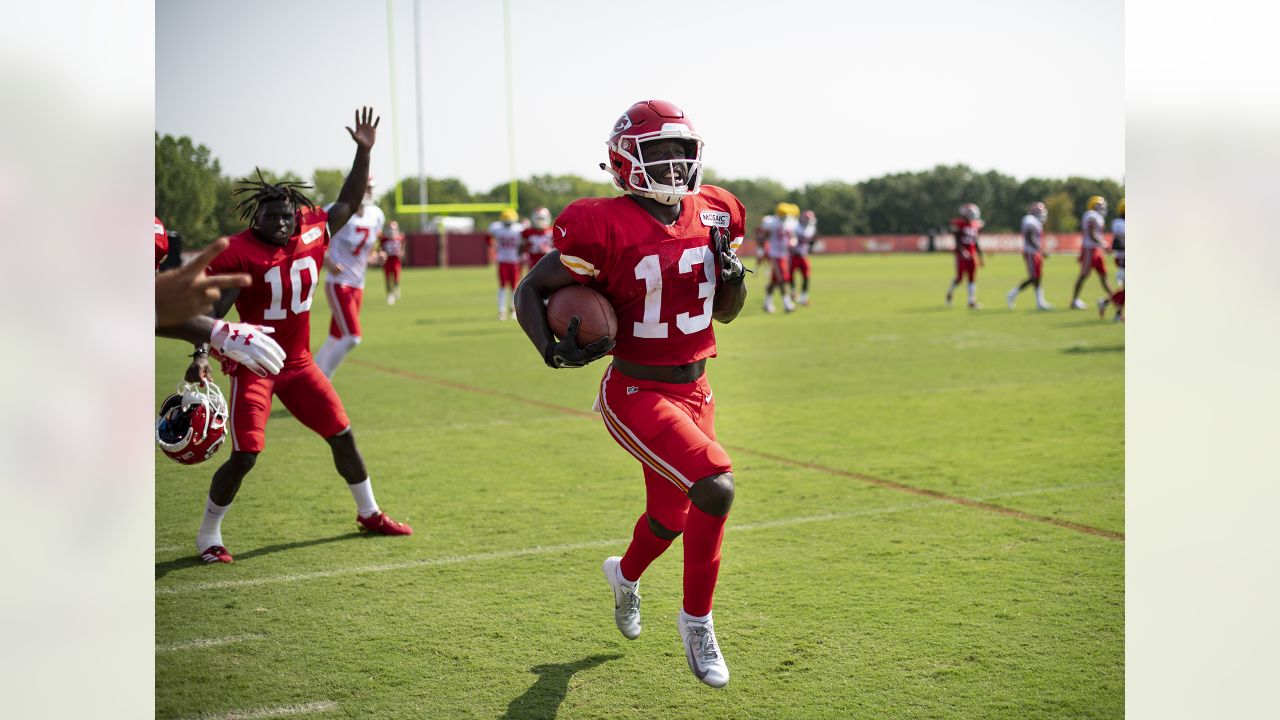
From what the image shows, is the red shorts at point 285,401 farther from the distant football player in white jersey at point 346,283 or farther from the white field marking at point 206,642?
the distant football player in white jersey at point 346,283

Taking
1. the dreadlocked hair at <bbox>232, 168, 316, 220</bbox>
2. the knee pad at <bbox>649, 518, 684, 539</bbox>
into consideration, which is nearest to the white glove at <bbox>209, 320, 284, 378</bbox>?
the knee pad at <bbox>649, 518, 684, 539</bbox>

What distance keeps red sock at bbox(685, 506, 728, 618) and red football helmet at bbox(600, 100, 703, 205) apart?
1068mm

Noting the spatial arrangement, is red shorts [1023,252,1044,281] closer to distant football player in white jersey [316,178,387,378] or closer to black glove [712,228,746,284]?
distant football player in white jersey [316,178,387,378]

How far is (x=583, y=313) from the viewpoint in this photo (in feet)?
12.1

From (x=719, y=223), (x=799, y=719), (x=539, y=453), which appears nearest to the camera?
(x=799, y=719)

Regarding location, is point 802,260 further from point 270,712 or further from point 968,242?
point 270,712

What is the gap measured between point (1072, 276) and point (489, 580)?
96.6ft

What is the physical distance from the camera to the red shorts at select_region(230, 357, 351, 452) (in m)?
5.29

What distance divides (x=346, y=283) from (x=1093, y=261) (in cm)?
1288

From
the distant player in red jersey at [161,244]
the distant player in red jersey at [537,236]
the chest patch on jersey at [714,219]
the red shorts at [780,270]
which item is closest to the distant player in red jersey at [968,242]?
the red shorts at [780,270]
